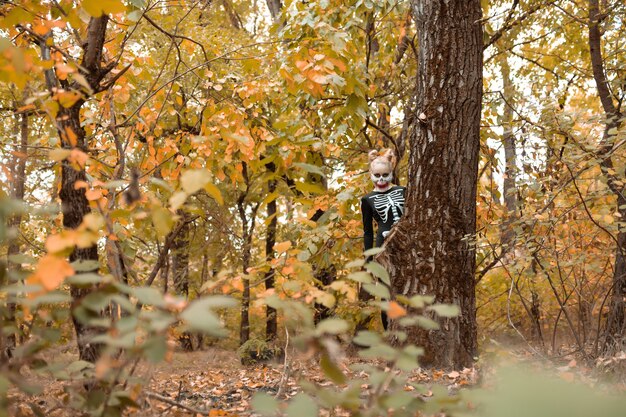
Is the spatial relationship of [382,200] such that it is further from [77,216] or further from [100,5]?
[100,5]

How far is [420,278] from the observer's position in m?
3.82

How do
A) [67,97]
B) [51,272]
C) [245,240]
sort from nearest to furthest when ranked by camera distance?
[51,272] → [67,97] → [245,240]

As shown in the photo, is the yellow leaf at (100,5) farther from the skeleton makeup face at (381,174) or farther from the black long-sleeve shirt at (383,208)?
the skeleton makeup face at (381,174)

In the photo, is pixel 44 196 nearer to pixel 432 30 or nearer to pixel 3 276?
pixel 432 30

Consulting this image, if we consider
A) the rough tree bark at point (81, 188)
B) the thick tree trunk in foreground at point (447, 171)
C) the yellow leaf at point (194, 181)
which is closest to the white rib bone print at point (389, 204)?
the thick tree trunk in foreground at point (447, 171)

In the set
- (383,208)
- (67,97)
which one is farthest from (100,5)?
(383,208)

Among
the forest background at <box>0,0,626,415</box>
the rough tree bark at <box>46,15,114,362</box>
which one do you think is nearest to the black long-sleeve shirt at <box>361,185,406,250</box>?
the forest background at <box>0,0,626,415</box>

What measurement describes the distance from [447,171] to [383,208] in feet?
3.05

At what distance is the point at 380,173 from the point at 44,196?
621 cm

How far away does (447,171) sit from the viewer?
12.5ft

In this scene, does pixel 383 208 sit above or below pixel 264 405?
above

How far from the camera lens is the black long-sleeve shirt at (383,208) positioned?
4588 millimetres

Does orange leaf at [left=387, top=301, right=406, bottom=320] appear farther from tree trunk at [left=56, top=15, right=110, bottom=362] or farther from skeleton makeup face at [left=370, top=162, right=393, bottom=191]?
skeleton makeup face at [left=370, top=162, right=393, bottom=191]

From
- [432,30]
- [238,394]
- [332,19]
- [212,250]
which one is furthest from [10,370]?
[212,250]
